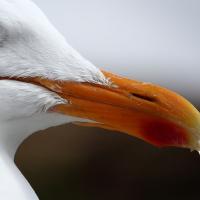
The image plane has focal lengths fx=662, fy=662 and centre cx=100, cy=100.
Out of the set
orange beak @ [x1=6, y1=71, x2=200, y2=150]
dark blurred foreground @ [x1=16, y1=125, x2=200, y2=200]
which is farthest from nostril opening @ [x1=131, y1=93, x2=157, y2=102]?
dark blurred foreground @ [x1=16, y1=125, x2=200, y2=200]

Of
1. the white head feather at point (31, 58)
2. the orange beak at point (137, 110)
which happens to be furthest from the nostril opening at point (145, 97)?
the white head feather at point (31, 58)

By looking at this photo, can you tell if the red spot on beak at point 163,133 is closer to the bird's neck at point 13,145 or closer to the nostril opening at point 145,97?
the nostril opening at point 145,97

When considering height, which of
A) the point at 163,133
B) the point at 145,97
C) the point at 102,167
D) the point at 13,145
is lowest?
the point at 102,167

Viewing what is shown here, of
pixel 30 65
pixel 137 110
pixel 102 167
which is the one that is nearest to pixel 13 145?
pixel 30 65

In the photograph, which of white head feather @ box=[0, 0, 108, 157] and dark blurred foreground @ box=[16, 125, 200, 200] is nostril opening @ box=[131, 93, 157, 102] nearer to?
white head feather @ box=[0, 0, 108, 157]

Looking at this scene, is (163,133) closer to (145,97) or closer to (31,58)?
(145,97)
